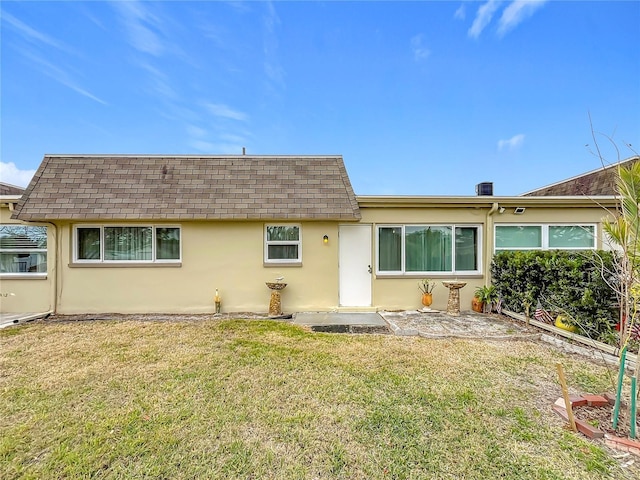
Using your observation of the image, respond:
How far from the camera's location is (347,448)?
280 centimetres

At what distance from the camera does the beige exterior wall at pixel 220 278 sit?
26.9ft

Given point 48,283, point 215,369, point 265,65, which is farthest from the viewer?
point 265,65

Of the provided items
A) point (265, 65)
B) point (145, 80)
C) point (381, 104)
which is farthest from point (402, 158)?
point (145, 80)

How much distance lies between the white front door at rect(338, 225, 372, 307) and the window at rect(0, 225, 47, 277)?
26.8ft

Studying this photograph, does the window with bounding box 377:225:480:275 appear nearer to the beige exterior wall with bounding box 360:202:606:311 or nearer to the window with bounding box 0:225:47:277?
the beige exterior wall with bounding box 360:202:606:311

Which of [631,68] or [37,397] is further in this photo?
[631,68]

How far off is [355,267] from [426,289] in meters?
2.07

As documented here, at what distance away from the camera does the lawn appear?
102 inches

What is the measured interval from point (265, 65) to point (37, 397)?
13897mm

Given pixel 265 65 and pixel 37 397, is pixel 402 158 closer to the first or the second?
pixel 265 65

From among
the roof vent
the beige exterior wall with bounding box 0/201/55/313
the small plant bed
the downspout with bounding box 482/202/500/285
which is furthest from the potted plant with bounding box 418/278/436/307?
the beige exterior wall with bounding box 0/201/55/313

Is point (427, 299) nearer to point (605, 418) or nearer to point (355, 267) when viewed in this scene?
point (355, 267)

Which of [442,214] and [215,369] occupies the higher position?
[442,214]

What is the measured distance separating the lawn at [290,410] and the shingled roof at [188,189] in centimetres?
331
